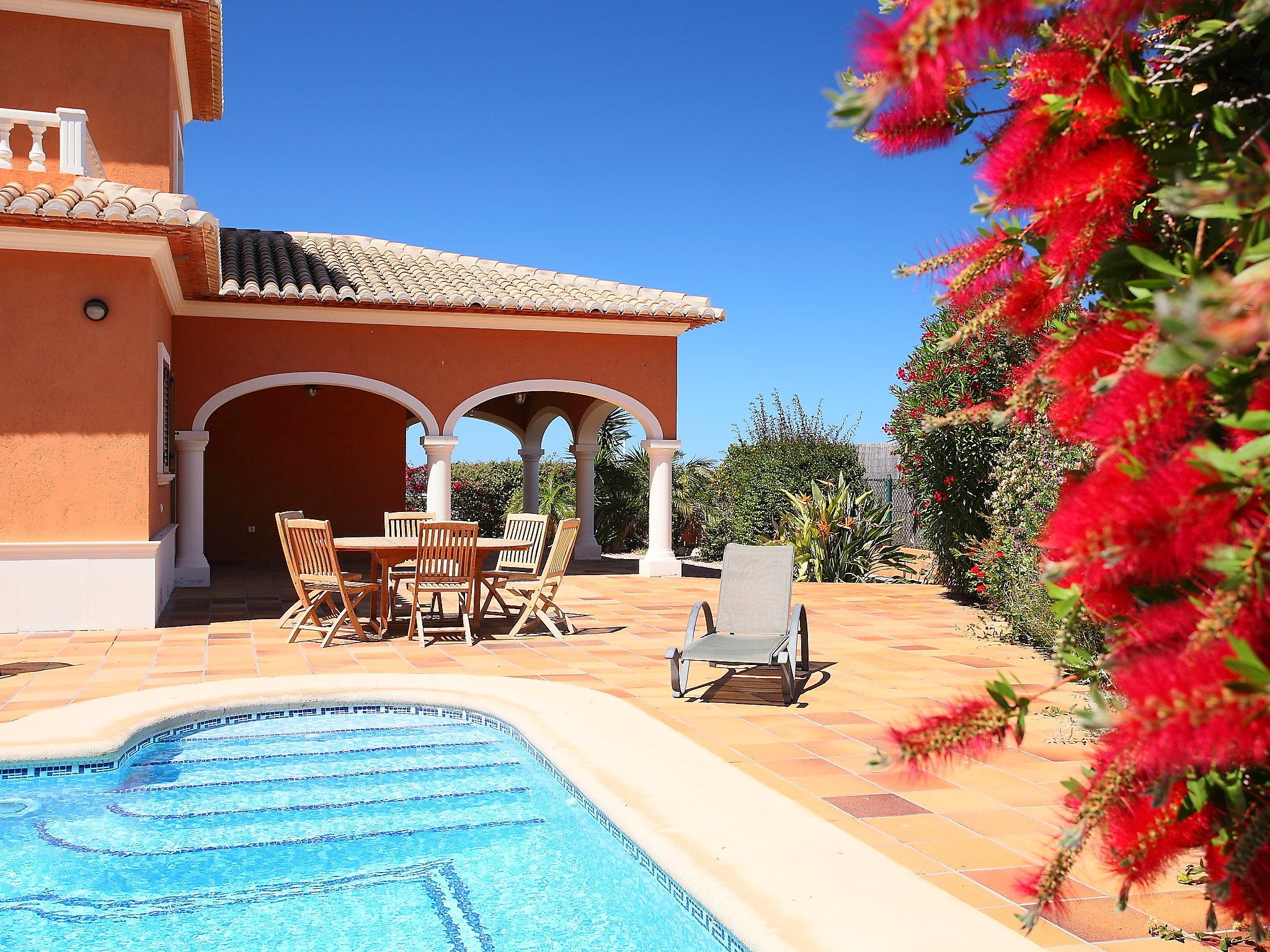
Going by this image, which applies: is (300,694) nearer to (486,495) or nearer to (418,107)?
(418,107)

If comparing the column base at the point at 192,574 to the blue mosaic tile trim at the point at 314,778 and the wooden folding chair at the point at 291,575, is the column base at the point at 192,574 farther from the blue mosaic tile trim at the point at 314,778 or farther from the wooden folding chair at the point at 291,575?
the blue mosaic tile trim at the point at 314,778

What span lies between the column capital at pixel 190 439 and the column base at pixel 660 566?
6258mm

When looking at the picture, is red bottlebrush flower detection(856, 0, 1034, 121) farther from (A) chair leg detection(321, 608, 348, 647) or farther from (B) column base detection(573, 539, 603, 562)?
(B) column base detection(573, 539, 603, 562)

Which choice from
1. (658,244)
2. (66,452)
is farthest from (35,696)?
(658,244)

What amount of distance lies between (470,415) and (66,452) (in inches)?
494

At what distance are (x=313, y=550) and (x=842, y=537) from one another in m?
8.50

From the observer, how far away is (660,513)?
16.3m

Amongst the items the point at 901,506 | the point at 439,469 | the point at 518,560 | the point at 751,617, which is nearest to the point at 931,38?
the point at 751,617

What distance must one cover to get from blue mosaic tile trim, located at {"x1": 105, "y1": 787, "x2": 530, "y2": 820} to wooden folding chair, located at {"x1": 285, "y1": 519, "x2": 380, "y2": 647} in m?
3.72

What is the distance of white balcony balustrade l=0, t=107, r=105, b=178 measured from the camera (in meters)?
10.4

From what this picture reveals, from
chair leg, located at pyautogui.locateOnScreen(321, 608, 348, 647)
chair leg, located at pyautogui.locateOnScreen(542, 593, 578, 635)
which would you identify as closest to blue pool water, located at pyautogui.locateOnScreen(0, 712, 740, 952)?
chair leg, located at pyautogui.locateOnScreen(321, 608, 348, 647)

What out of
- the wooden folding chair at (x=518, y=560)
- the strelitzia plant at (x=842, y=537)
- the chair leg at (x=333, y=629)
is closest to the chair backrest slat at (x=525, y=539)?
the wooden folding chair at (x=518, y=560)

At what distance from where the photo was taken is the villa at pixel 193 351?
33.2 feet

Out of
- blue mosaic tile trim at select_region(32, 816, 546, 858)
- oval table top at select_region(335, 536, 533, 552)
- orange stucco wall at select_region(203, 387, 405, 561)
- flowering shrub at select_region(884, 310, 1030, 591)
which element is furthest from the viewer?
orange stucco wall at select_region(203, 387, 405, 561)
